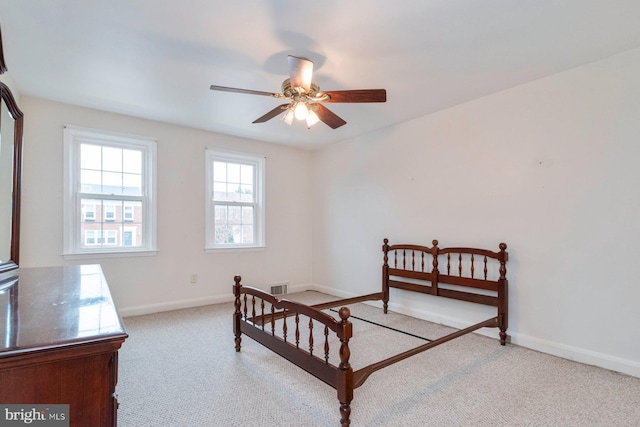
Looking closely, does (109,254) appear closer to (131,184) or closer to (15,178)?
(131,184)

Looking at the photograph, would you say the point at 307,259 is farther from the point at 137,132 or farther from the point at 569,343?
the point at 569,343

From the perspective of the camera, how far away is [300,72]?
7.29ft

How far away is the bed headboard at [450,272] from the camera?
10.3 ft

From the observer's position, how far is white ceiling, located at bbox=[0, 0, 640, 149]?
2.01 meters

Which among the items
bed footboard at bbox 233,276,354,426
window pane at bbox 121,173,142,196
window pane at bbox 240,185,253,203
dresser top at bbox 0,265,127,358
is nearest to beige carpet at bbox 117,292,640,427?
bed footboard at bbox 233,276,354,426

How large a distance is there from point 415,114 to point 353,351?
106 inches

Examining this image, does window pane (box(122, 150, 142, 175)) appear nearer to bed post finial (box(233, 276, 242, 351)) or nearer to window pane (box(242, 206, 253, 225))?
window pane (box(242, 206, 253, 225))

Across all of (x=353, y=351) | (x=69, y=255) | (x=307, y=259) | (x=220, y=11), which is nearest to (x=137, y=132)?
(x=69, y=255)

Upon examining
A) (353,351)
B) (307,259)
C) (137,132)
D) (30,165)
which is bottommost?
(353,351)

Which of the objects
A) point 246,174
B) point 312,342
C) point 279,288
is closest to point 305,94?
point 312,342

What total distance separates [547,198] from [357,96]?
195 centimetres

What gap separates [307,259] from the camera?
5.64m

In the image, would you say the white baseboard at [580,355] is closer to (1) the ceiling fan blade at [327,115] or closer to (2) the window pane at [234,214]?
(1) the ceiling fan blade at [327,115]

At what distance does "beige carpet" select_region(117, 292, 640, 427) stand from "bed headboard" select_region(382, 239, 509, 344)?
456 millimetres
